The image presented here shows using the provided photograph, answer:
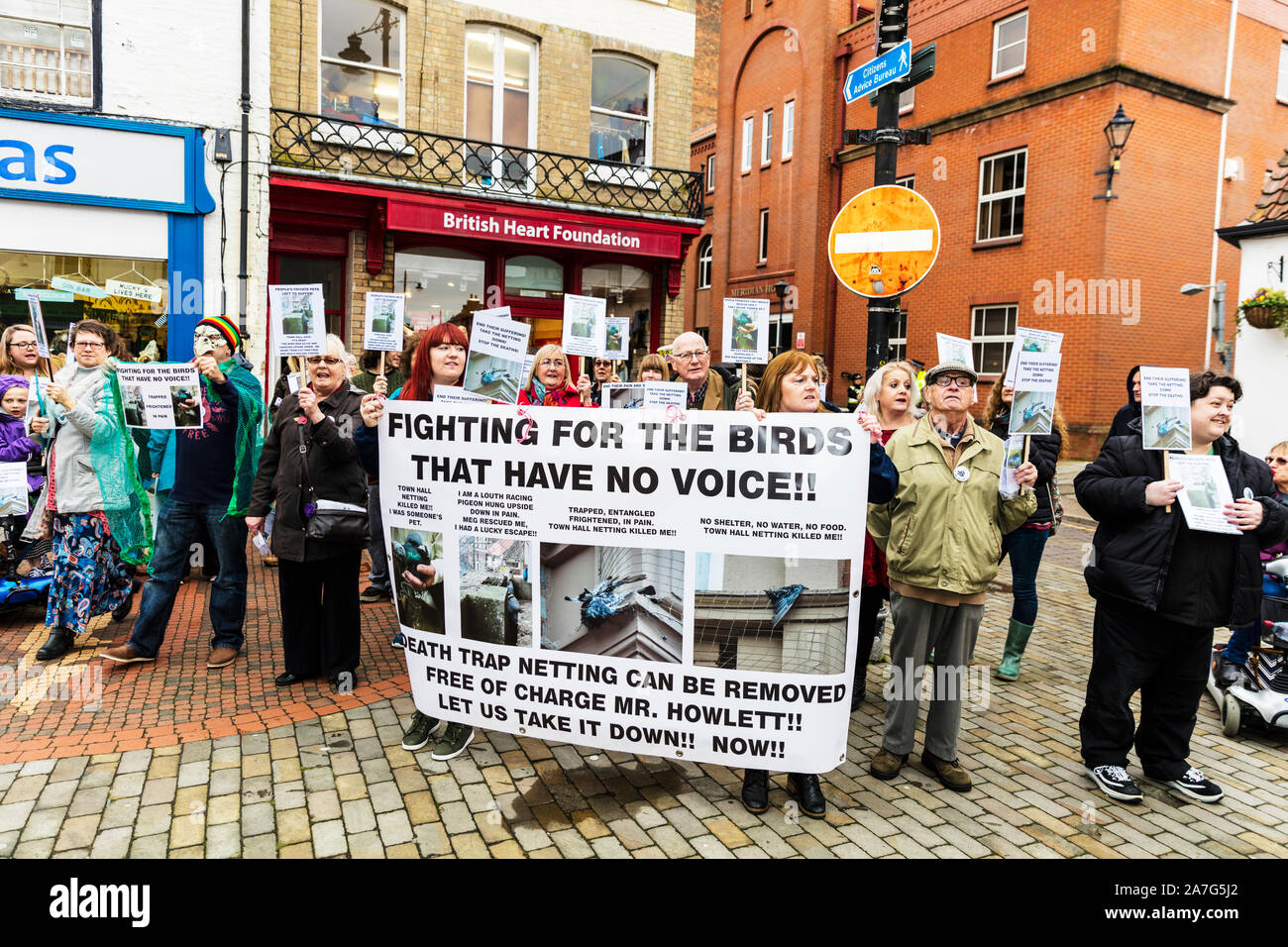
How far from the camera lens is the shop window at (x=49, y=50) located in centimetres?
1044

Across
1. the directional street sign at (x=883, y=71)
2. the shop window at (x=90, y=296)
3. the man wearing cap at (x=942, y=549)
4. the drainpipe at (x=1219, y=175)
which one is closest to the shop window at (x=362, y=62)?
the shop window at (x=90, y=296)

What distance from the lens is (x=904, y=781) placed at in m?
4.14

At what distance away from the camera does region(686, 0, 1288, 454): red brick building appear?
18.3m

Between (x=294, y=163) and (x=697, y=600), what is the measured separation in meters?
11.7

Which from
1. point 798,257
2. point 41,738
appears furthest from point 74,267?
point 798,257

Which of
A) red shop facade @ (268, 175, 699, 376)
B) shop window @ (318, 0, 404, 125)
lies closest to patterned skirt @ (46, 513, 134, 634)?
red shop facade @ (268, 175, 699, 376)

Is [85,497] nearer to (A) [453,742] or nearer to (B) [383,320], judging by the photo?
(B) [383,320]

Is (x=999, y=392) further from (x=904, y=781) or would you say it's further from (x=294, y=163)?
(x=294, y=163)

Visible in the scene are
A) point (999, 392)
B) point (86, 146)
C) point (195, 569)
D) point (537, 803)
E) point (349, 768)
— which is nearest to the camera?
point (537, 803)

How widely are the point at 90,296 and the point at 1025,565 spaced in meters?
11.4

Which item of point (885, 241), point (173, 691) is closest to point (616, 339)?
point (885, 241)

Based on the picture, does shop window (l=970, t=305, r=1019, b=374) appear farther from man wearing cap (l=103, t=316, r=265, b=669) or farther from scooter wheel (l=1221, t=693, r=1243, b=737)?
man wearing cap (l=103, t=316, r=265, b=669)
